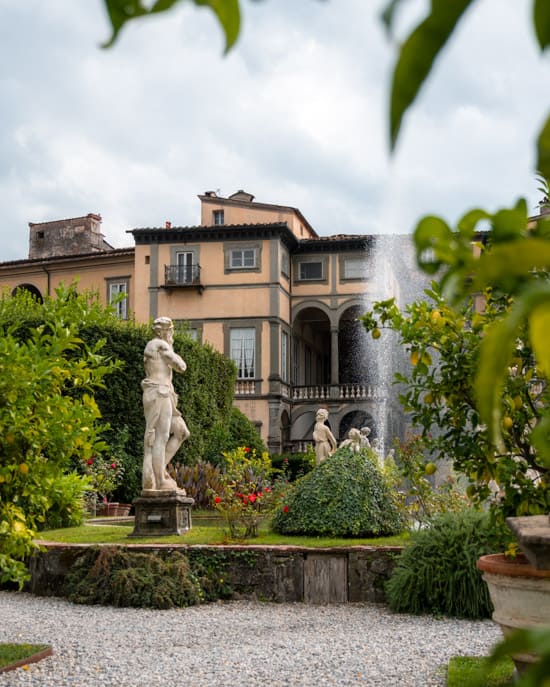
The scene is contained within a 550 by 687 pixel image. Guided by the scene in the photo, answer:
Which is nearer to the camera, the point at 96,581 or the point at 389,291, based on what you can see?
the point at 96,581

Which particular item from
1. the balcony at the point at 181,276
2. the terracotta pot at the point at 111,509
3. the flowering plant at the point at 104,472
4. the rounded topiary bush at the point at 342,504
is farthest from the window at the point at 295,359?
the rounded topiary bush at the point at 342,504

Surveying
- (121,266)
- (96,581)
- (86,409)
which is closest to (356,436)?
(96,581)

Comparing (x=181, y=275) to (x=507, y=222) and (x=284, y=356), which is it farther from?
(x=507, y=222)

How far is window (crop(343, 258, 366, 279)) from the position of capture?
34.8 meters

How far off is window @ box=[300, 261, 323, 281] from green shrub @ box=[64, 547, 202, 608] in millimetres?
26095

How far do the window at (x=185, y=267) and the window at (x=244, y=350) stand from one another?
105 inches

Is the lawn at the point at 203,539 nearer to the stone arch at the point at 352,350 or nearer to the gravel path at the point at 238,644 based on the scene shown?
the gravel path at the point at 238,644

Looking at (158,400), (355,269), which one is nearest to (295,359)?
(355,269)

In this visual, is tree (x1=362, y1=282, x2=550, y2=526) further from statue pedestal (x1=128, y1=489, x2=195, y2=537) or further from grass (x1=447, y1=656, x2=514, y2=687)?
statue pedestal (x1=128, y1=489, x2=195, y2=537)

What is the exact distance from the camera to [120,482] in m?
17.6

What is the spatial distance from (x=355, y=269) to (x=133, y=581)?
27.0 metres

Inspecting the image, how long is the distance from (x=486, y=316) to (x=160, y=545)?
576 cm

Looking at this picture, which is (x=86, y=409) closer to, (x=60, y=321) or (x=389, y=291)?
(x=60, y=321)

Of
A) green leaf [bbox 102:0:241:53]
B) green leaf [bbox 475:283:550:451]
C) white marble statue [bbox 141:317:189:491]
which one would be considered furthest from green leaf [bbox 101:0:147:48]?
white marble statue [bbox 141:317:189:491]
